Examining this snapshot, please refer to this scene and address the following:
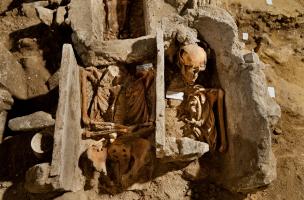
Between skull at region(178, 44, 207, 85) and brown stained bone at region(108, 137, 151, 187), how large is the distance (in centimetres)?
85

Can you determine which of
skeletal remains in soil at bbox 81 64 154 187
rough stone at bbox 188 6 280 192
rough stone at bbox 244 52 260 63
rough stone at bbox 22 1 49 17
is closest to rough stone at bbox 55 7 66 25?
rough stone at bbox 22 1 49 17

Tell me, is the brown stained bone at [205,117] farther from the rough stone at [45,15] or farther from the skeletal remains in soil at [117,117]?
the rough stone at [45,15]

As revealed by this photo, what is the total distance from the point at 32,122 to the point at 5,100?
1.75 feet

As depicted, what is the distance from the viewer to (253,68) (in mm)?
4102

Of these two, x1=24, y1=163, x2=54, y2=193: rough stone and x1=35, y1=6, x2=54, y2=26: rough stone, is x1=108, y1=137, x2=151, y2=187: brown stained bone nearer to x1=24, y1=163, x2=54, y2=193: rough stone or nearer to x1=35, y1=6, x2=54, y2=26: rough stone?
x1=24, y1=163, x2=54, y2=193: rough stone

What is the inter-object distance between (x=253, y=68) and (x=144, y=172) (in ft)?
5.08

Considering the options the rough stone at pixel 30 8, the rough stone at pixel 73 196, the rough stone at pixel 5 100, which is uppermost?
the rough stone at pixel 30 8

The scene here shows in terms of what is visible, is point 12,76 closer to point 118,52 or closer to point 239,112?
point 118,52

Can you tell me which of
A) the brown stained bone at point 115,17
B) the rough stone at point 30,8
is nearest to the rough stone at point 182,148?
the brown stained bone at point 115,17

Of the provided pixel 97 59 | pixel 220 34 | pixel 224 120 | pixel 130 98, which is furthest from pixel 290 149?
pixel 97 59

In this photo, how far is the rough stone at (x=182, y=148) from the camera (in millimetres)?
4031

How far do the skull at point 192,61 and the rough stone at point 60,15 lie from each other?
1639 millimetres

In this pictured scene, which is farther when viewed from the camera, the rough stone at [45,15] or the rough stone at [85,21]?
the rough stone at [45,15]

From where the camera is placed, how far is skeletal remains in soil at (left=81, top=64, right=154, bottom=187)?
4340mm
